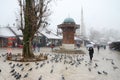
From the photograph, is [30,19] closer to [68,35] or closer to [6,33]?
[68,35]

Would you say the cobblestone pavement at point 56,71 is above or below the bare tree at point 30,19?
below

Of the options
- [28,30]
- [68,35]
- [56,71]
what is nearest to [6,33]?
[68,35]

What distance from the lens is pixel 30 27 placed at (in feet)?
74.9

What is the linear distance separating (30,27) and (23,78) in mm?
11353

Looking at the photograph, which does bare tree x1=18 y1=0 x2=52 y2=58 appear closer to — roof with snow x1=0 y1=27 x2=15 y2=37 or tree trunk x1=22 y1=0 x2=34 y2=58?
tree trunk x1=22 y1=0 x2=34 y2=58

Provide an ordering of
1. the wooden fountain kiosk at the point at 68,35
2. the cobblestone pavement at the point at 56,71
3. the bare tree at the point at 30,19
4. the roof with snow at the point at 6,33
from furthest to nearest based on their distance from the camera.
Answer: the roof with snow at the point at 6,33 → the wooden fountain kiosk at the point at 68,35 → the bare tree at the point at 30,19 → the cobblestone pavement at the point at 56,71

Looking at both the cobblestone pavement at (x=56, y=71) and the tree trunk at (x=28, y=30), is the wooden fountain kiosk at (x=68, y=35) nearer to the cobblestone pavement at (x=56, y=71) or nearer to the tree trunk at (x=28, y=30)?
the tree trunk at (x=28, y=30)

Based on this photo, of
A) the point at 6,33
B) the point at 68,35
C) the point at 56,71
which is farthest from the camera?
the point at 6,33

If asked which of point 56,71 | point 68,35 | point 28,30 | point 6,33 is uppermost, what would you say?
point 6,33

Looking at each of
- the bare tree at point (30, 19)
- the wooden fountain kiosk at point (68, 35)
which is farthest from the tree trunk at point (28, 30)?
the wooden fountain kiosk at point (68, 35)

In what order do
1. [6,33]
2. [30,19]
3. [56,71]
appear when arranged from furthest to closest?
[6,33] → [30,19] → [56,71]

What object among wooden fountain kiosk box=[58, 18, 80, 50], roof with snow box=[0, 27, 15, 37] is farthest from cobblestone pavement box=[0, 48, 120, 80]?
roof with snow box=[0, 27, 15, 37]

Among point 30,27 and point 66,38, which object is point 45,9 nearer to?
point 30,27

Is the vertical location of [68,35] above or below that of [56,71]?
above
